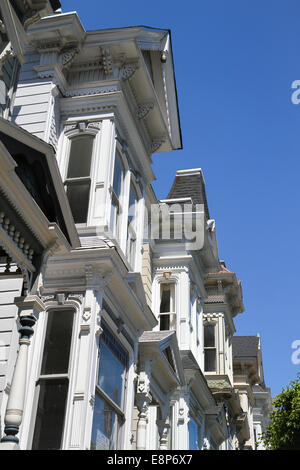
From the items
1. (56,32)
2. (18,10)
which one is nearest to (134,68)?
(56,32)

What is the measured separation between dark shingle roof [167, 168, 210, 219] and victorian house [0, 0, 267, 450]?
4.81 meters

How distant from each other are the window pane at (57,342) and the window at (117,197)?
8.15 feet

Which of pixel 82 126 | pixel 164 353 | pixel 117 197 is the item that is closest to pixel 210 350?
pixel 164 353

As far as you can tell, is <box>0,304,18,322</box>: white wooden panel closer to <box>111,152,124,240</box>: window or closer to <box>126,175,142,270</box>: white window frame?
<box>111,152,124,240</box>: window

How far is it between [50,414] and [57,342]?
1.31m

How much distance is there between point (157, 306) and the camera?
66.3 ft

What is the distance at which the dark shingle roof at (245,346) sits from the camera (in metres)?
40.6

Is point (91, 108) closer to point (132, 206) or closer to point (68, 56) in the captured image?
point (68, 56)

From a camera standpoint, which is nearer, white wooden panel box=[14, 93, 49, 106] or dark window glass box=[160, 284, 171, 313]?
white wooden panel box=[14, 93, 49, 106]

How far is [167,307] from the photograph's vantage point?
20.7 metres

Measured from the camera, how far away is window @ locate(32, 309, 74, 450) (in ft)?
34.2

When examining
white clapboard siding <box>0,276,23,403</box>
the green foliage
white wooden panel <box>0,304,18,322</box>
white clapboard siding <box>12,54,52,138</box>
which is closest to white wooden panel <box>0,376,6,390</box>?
white clapboard siding <box>0,276,23,403</box>

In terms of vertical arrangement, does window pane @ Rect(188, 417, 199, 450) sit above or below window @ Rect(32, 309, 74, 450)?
above
